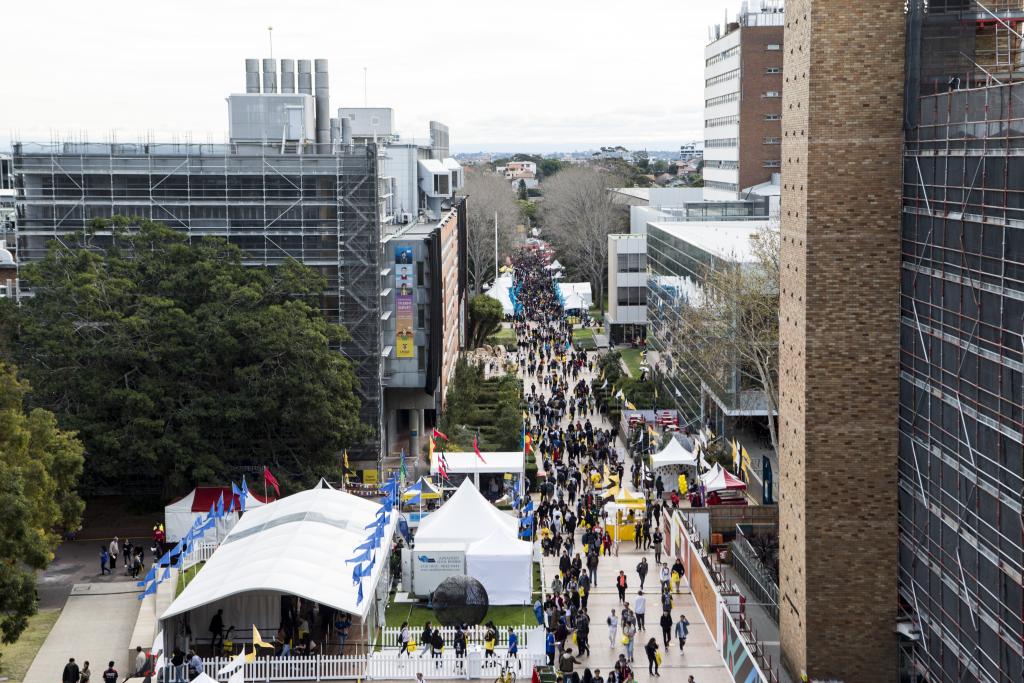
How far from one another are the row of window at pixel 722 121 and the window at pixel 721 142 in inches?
40.6

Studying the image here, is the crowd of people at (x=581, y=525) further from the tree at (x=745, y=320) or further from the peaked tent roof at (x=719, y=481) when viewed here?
the tree at (x=745, y=320)

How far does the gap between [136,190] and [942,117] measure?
30.2 metres

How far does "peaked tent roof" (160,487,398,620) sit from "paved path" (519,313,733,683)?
16.0ft

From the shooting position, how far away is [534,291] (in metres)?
110

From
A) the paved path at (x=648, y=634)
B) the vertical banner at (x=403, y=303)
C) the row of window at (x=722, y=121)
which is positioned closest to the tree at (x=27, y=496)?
the paved path at (x=648, y=634)

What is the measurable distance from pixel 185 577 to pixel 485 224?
7297 centimetres

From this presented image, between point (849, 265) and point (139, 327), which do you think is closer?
point (849, 265)

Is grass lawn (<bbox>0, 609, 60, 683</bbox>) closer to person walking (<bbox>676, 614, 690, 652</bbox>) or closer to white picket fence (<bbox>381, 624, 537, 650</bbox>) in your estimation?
white picket fence (<bbox>381, 624, 537, 650</bbox>)

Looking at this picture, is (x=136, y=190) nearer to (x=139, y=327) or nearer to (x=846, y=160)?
(x=139, y=327)

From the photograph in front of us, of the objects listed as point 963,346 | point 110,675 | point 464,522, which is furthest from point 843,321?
point 110,675

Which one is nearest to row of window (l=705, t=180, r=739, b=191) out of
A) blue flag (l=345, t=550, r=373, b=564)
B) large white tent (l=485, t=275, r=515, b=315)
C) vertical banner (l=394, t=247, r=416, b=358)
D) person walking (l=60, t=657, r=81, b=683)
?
large white tent (l=485, t=275, r=515, b=315)

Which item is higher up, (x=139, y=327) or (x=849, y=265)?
(x=849, y=265)

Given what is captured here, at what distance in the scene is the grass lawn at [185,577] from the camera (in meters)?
30.7

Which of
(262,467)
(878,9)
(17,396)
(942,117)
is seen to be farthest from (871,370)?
(262,467)
